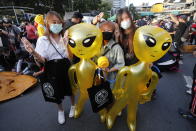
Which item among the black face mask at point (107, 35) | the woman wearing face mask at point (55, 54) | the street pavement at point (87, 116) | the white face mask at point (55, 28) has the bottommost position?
the street pavement at point (87, 116)

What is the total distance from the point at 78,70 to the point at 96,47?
36 centimetres

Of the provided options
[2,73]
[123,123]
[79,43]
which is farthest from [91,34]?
[2,73]

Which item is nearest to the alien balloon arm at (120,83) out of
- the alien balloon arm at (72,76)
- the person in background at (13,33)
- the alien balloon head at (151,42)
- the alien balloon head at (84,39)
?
the alien balloon head at (151,42)

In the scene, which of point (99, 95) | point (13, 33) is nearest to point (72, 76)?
point (99, 95)

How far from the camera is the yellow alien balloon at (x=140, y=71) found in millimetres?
1317

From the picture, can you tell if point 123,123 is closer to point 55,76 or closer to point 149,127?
point 149,127

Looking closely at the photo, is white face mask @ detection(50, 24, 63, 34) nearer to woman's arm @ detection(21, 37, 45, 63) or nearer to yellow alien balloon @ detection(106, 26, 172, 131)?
woman's arm @ detection(21, 37, 45, 63)

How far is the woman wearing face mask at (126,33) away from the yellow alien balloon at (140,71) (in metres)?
0.26

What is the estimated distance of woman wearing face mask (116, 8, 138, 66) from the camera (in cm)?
169

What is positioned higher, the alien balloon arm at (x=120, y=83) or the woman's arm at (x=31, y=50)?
the woman's arm at (x=31, y=50)

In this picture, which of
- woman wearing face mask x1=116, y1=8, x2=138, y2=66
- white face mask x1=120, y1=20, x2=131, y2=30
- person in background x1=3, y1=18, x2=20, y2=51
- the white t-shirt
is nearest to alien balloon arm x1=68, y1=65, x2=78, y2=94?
the white t-shirt

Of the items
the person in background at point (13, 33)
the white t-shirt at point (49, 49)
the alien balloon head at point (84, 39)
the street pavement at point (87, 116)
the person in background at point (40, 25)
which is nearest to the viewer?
Result: the alien balloon head at point (84, 39)

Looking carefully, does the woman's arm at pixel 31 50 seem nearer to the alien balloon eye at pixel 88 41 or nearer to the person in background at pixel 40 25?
the alien balloon eye at pixel 88 41

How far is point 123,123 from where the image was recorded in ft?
6.77
